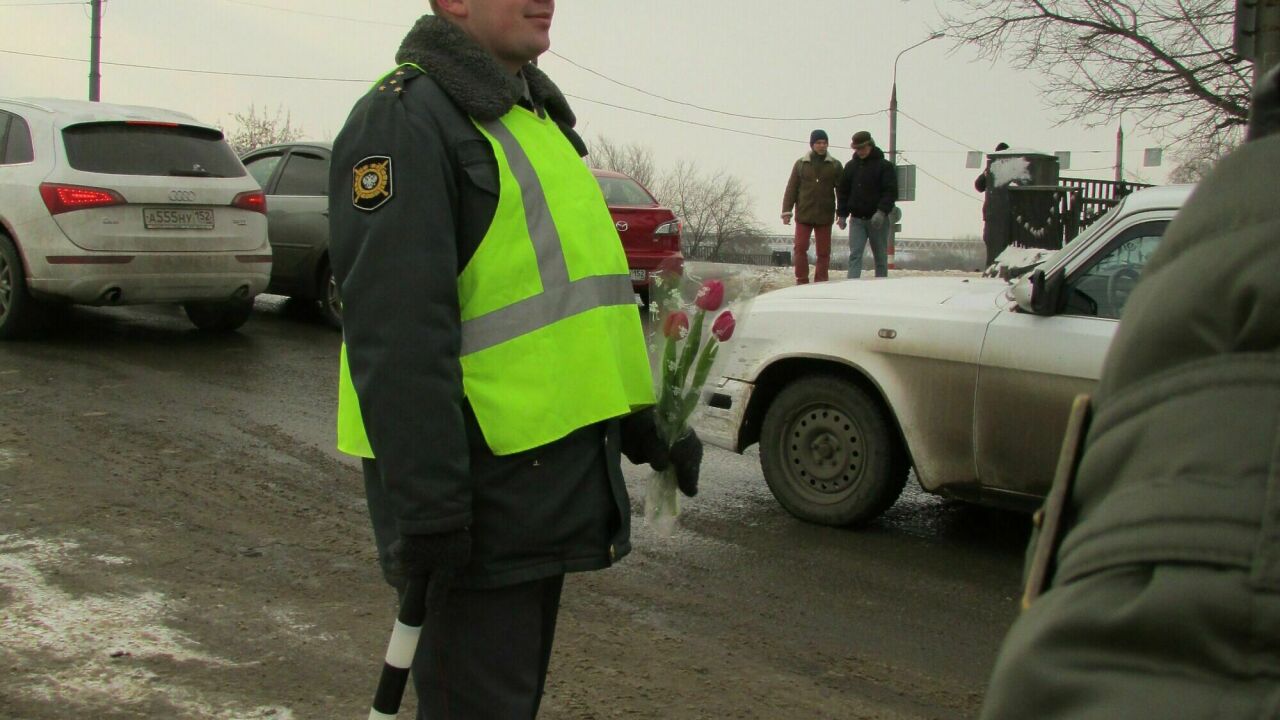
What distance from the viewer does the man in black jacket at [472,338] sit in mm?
2059

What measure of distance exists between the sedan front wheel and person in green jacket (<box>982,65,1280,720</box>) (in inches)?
185

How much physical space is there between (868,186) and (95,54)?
79.6 ft

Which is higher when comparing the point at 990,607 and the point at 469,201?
the point at 469,201

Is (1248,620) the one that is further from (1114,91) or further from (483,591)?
(1114,91)

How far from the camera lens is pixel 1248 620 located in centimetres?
83

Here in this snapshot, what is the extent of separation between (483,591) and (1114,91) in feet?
61.9

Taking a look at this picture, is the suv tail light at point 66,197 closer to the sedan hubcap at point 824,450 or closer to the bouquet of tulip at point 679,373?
the sedan hubcap at point 824,450

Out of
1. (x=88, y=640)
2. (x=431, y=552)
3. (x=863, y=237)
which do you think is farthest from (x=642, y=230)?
(x=431, y=552)

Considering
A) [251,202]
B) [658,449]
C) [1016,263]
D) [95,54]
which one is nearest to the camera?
[658,449]

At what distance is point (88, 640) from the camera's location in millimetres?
4043

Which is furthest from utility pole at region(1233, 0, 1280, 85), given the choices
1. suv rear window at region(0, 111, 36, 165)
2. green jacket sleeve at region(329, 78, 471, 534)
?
suv rear window at region(0, 111, 36, 165)

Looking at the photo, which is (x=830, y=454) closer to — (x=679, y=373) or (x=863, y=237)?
(x=679, y=373)

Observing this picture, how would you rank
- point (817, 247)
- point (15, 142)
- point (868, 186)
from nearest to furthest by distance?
1. point (15, 142)
2. point (868, 186)
3. point (817, 247)

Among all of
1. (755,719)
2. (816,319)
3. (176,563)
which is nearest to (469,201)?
(755,719)
